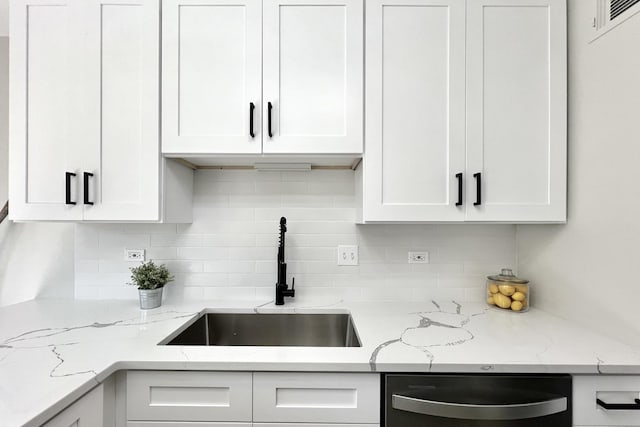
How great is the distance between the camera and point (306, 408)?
1.01 m

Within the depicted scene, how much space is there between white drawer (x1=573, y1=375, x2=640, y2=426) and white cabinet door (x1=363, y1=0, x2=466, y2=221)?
697 millimetres

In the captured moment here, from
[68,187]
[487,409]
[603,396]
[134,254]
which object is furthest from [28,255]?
[603,396]

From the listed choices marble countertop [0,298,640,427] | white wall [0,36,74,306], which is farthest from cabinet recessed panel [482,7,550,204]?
white wall [0,36,74,306]

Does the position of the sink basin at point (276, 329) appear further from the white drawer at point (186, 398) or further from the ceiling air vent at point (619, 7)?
the ceiling air vent at point (619, 7)

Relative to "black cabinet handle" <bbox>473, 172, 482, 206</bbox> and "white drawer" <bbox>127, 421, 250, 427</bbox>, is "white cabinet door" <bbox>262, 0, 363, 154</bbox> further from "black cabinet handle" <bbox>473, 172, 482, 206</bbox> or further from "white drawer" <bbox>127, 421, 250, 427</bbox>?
"white drawer" <bbox>127, 421, 250, 427</bbox>

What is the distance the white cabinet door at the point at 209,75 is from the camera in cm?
135

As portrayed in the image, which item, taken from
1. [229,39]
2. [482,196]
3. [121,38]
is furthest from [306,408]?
[121,38]

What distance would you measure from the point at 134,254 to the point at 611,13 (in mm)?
2429

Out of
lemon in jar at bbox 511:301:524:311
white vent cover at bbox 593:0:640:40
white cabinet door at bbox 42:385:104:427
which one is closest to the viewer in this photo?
white cabinet door at bbox 42:385:104:427

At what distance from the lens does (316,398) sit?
101 centimetres

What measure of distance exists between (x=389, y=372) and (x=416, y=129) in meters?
0.97

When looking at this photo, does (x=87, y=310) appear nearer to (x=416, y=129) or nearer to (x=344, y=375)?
(x=344, y=375)

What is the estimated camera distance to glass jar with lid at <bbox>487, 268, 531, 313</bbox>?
1.49m

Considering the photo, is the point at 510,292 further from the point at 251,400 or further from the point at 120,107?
the point at 120,107
